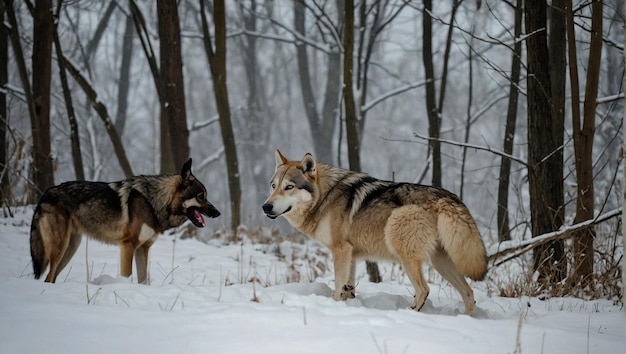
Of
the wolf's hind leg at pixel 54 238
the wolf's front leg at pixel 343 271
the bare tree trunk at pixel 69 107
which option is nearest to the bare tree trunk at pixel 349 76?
the wolf's front leg at pixel 343 271

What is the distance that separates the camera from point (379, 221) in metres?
5.61

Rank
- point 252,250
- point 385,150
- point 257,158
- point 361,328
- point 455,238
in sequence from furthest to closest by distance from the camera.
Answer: point 385,150 < point 257,158 < point 252,250 < point 455,238 < point 361,328

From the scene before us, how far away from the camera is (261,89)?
39719 mm

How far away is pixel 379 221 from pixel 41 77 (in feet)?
26.8

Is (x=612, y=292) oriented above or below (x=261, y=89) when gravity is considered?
below

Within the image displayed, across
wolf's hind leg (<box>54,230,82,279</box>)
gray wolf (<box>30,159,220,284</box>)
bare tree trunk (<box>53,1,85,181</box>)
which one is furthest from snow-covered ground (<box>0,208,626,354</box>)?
bare tree trunk (<box>53,1,85,181</box>)

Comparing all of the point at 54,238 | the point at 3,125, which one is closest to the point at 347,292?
the point at 54,238

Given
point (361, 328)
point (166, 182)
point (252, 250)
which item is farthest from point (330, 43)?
point (361, 328)

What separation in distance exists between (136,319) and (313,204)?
108 inches

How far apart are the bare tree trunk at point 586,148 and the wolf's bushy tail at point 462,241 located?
1628 millimetres

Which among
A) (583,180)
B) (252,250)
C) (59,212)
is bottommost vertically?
(252,250)

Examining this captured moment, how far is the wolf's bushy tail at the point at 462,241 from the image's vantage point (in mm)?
5016

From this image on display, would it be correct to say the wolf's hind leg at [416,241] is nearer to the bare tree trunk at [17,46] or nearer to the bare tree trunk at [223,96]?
the bare tree trunk at [223,96]

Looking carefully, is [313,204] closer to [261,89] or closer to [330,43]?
[330,43]
